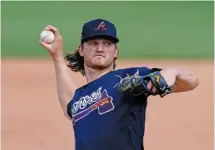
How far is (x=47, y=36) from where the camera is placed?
4102mm

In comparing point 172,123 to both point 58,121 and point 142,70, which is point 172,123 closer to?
point 58,121

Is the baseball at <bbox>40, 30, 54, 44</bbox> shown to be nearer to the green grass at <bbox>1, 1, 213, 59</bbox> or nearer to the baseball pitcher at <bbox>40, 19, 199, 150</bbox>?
the baseball pitcher at <bbox>40, 19, 199, 150</bbox>

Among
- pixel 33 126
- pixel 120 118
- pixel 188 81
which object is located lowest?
pixel 33 126

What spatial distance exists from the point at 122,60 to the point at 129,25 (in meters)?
1.63

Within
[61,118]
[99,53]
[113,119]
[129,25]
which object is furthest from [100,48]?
[129,25]

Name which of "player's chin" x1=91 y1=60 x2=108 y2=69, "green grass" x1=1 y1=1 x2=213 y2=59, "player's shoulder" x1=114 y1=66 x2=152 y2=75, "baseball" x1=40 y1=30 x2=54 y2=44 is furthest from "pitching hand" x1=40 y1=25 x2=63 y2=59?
→ "green grass" x1=1 y1=1 x2=213 y2=59

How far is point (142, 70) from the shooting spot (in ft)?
10.6

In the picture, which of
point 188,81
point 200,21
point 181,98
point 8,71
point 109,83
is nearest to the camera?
point 188,81

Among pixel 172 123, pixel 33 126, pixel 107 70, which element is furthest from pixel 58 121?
pixel 107 70

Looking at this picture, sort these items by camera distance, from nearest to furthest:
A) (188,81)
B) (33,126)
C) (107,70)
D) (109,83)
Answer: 1. (188,81)
2. (109,83)
3. (107,70)
4. (33,126)

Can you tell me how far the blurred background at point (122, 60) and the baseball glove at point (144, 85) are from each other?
14.8ft

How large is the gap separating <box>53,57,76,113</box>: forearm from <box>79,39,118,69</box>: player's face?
0.43 meters

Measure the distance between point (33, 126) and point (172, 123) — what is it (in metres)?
1.96

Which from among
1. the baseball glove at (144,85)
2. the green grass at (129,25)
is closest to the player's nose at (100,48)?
the baseball glove at (144,85)
